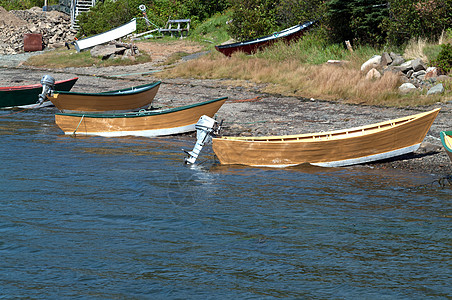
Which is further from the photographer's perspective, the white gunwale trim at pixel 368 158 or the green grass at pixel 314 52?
the green grass at pixel 314 52

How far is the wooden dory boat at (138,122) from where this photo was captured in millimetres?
16750

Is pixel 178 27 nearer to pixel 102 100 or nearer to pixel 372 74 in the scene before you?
pixel 102 100

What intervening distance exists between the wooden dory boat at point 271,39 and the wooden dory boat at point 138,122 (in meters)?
13.1

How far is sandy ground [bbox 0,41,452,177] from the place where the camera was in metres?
13.4

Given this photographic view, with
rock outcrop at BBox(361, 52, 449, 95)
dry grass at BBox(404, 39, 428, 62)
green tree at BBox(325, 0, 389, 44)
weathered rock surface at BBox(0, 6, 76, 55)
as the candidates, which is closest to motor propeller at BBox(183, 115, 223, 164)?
rock outcrop at BBox(361, 52, 449, 95)

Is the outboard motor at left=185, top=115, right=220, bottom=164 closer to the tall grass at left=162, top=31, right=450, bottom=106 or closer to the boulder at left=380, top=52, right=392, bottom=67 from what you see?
the tall grass at left=162, top=31, right=450, bottom=106

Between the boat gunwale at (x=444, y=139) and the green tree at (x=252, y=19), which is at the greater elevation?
the green tree at (x=252, y=19)

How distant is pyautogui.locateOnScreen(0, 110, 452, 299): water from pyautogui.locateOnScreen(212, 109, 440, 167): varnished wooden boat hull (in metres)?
0.31

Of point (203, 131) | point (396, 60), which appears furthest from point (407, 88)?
point (203, 131)

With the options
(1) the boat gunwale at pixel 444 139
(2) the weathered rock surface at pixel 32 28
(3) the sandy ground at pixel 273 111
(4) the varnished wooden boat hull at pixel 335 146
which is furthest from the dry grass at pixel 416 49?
(2) the weathered rock surface at pixel 32 28

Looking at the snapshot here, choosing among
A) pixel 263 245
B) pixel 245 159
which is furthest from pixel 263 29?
pixel 263 245

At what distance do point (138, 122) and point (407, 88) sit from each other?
8.83 metres

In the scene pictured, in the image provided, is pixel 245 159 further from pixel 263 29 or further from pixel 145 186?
pixel 263 29

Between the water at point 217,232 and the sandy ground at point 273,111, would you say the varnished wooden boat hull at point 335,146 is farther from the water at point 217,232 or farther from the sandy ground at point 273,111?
the sandy ground at point 273,111
